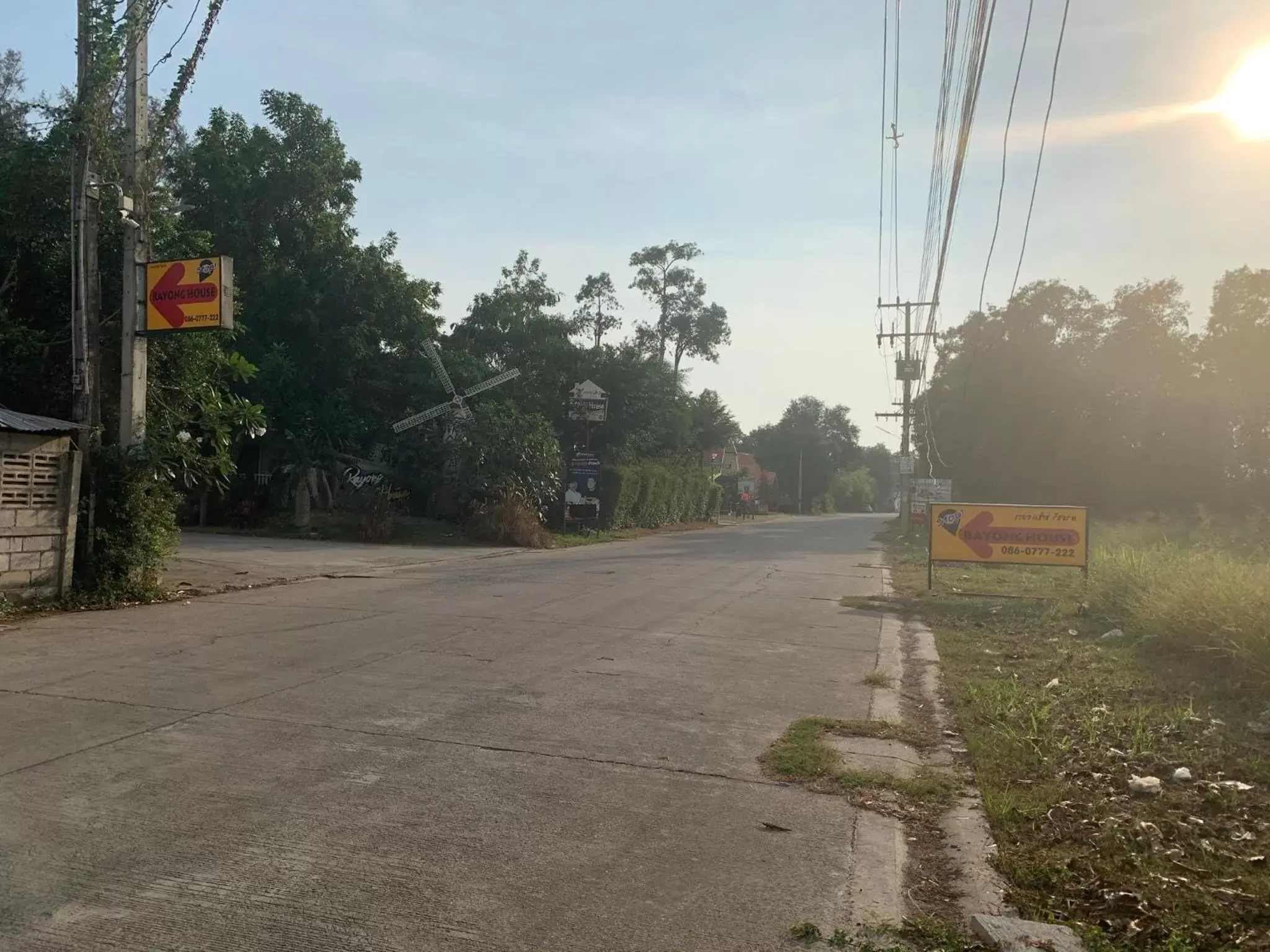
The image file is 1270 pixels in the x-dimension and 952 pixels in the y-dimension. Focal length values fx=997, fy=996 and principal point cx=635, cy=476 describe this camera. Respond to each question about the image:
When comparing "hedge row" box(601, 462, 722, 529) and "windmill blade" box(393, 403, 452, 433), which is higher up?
"windmill blade" box(393, 403, 452, 433)

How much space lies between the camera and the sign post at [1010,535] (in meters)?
15.4

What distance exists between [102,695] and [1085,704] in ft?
24.8

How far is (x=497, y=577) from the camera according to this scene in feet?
59.6

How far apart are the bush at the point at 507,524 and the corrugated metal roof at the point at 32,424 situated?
16.8 meters

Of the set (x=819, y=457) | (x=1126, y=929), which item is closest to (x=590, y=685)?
(x=1126, y=929)

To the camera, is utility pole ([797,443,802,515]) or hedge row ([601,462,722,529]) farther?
utility pole ([797,443,802,515])

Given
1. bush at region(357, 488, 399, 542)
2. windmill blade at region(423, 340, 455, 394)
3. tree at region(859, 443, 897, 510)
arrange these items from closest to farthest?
bush at region(357, 488, 399, 542) → windmill blade at region(423, 340, 455, 394) → tree at region(859, 443, 897, 510)

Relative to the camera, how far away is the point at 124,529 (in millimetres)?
12844

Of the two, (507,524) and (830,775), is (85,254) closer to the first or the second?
(830,775)

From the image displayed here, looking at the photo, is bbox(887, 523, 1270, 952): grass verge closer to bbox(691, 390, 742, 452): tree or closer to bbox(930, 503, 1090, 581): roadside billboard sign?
bbox(930, 503, 1090, 581): roadside billboard sign

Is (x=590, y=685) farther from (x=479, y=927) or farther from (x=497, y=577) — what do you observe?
(x=497, y=577)

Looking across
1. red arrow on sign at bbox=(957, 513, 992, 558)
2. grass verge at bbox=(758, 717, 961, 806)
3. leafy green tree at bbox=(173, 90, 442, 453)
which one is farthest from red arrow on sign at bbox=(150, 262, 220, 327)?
leafy green tree at bbox=(173, 90, 442, 453)

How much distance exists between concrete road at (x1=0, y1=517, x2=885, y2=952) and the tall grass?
292cm

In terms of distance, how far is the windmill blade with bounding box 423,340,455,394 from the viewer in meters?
31.7
